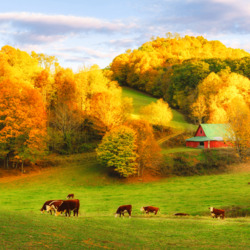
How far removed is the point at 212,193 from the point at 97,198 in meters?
15.5

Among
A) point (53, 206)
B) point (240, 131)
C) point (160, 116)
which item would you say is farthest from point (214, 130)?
point (53, 206)

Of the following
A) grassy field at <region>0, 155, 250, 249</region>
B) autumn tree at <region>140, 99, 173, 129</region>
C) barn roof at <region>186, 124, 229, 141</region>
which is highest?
autumn tree at <region>140, 99, 173, 129</region>

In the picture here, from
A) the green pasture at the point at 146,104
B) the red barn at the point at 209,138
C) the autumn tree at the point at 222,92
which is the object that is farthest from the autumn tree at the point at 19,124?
the autumn tree at the point at 222,92

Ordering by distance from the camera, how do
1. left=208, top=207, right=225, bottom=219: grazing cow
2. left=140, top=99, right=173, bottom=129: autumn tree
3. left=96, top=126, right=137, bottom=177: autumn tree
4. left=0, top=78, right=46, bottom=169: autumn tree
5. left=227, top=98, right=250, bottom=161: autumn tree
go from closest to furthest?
left=208, top=207, right=225, bottom=219: grazing cow
left=96, top=126, right=137, bottom=177: autumn tree
left=0, top=78, right=46, bottom=169: autumn tree
left=227, top=98, right=250, bottom=161: autumn tree
left=140, top=99, right=173, bottom=129: autumn tree

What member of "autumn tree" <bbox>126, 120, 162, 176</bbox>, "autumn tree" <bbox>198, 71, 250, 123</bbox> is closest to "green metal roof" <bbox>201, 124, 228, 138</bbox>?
"autumn tree" <bbox>198, 71, 250, 123</bbox>

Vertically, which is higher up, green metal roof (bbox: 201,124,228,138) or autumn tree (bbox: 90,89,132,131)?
autumn tree (bbox: 90,89,132,131)

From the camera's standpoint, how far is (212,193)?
4109 cm

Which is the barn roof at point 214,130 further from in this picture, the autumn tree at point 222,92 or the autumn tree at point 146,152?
the autumn tree at point 146,152

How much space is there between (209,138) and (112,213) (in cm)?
4980

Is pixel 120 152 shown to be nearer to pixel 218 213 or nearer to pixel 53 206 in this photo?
pixel 218 213

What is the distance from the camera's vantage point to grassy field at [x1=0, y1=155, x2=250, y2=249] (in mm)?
14383

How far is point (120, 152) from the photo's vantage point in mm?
57594

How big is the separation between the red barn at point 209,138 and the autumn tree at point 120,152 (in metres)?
21.4

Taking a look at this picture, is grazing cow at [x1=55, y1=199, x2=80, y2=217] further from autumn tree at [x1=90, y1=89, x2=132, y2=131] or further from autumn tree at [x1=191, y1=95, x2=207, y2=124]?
autumn tree at [x1=191, y1=95, x2=207, y2=124]
